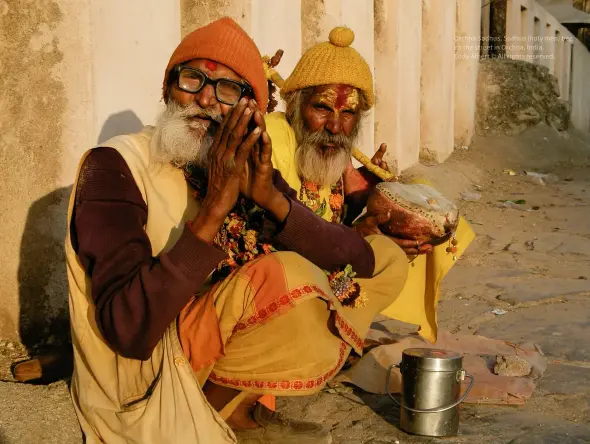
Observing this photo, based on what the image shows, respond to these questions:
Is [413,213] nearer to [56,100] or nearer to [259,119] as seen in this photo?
[259,119]

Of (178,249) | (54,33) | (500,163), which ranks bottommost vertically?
(500,163)

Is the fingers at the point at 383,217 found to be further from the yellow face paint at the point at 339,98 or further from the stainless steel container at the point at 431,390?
the stainless steel container at the point at 431,390

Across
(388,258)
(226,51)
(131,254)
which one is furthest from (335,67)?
(131,254)

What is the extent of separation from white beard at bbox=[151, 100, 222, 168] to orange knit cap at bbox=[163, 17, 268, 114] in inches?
8.3

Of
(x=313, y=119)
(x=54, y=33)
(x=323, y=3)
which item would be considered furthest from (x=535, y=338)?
(x=323, y=3)

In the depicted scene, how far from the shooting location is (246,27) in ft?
15.7

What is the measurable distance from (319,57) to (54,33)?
1184mm

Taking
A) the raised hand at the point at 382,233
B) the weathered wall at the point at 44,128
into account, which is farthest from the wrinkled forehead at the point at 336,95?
the weathered wall at the point at 44,128

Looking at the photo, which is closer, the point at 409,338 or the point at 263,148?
the point at 263,148

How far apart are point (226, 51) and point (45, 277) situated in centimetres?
134

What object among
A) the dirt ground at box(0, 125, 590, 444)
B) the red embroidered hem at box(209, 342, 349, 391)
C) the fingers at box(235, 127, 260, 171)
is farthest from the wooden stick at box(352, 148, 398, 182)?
the fingers at box(235, 127, 260, 171)

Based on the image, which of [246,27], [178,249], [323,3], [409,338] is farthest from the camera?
[323,3]

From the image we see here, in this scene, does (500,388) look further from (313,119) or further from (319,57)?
(319,57)

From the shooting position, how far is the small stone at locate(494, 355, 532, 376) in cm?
354
